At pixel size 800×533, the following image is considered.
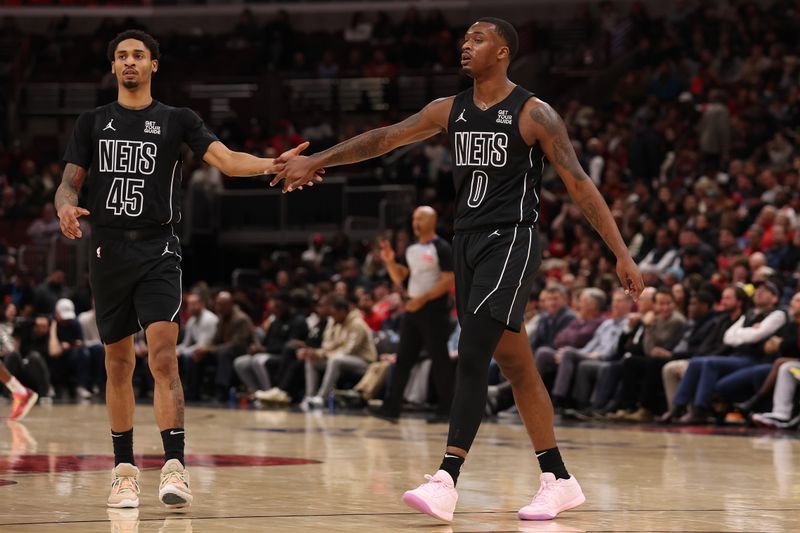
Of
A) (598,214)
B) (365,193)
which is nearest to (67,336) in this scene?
(365,193)

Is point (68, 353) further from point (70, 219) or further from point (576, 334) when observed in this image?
point (70, 219)

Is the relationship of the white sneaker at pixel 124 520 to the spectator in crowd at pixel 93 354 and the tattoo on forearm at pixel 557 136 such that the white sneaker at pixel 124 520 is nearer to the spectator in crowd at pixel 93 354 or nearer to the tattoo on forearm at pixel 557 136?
the tattoo on forearm at pixel 557 136

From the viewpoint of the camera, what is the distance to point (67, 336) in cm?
1805

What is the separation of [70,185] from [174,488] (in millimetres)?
1579

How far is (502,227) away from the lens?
5969 millimetres

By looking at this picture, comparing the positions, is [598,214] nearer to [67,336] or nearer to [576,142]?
[67,336]

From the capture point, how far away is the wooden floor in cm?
562

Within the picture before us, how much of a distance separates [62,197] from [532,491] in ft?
9.27

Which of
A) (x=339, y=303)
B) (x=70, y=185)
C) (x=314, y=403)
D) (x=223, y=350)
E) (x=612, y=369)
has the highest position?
(x=70, y=185)

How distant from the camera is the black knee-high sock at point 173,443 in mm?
6145

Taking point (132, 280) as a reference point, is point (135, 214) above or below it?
above

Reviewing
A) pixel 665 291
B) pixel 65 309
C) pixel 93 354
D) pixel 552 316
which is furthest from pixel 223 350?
pixel 665 291

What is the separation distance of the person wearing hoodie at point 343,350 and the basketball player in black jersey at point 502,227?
9633mm

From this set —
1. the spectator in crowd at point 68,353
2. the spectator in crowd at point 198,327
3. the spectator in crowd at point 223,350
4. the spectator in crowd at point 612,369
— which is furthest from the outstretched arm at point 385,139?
the spectator in crowd at point 68,353
